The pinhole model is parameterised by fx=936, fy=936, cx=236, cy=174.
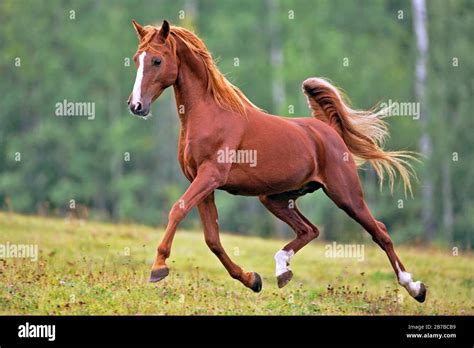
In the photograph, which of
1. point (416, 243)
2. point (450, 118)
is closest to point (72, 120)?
point (450, 118)

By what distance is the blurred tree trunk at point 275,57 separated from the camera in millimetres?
36875

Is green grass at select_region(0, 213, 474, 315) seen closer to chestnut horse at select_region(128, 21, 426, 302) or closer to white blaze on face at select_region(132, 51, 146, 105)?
chestnut horse at select_region(128, 21, 426, 302)

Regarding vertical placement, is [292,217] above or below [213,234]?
above

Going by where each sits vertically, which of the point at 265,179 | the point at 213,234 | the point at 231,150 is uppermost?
the point at 231,150

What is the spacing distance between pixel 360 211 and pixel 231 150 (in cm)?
214

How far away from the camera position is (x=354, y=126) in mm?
12414

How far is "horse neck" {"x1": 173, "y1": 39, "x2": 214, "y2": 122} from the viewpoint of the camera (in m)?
10.7

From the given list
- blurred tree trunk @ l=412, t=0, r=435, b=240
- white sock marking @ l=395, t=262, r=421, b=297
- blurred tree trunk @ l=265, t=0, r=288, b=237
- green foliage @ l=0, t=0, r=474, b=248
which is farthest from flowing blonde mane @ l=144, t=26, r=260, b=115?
blurred tree trunk @ l=265, t=0, r=288, b=237

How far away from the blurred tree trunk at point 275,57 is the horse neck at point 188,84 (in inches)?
885

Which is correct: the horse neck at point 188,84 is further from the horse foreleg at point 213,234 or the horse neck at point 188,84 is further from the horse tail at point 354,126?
the horse tail at point 354,126

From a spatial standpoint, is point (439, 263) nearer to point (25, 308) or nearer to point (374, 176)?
point (25, 308)

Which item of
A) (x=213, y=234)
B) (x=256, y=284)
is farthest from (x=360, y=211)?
(x=213, y=234)

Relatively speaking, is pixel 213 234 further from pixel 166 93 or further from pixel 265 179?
pixel 166 93

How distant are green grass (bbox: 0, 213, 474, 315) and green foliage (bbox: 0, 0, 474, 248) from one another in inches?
513
